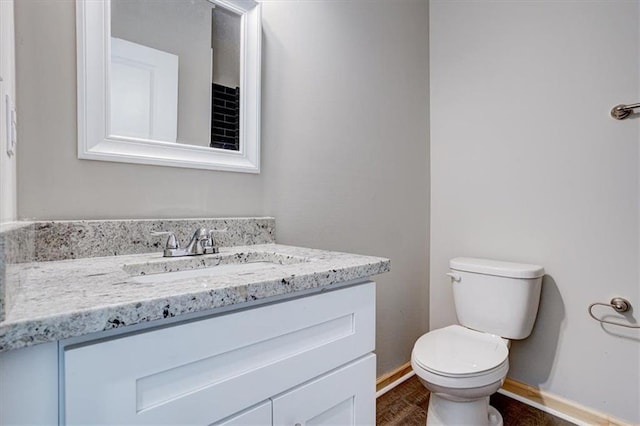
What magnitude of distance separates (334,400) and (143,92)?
985 mm

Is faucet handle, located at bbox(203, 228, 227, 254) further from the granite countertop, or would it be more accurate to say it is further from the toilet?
the toilet

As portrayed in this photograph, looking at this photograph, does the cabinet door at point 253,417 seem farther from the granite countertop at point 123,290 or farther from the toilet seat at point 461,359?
the toilet seat at point 461,359

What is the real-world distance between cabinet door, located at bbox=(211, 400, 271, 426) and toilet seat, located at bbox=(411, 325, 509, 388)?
83 centimetres

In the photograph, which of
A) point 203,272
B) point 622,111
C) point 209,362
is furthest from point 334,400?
point 622,111

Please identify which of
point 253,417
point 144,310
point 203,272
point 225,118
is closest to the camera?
point 144,310

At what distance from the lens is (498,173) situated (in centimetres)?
178

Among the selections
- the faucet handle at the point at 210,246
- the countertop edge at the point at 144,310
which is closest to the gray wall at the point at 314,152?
the faucet handle at the point at 210,246

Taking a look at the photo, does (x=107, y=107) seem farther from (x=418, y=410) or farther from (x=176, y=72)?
(x=418, y=410)

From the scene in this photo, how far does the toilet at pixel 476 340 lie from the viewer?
1.23 metres

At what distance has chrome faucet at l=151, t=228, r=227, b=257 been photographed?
964mm

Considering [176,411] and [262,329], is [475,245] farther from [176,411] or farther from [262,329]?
[176,411]

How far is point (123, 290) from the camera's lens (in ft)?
1.75

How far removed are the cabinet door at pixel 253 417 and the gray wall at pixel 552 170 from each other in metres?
1.52

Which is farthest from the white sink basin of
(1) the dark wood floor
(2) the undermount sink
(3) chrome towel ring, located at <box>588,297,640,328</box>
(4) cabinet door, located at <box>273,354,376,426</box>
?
(3) chrome towel ring, located at <box>588,297,640,328</box>
